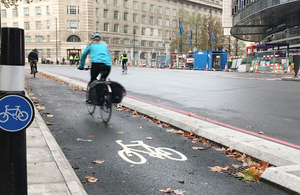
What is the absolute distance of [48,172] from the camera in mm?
3559

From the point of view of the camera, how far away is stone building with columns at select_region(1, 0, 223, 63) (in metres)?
73.3

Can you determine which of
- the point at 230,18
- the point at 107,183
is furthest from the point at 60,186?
the point at 230,18

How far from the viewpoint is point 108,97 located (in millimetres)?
6746

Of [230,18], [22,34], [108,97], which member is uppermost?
[230,18]

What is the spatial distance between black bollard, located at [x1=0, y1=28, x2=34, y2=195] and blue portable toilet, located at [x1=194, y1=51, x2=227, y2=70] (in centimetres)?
3562

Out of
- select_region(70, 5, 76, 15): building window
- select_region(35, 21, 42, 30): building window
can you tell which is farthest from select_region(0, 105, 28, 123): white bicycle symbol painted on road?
select_region(35, 21, 42, 30): building window

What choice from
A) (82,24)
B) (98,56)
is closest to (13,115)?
(98,56)

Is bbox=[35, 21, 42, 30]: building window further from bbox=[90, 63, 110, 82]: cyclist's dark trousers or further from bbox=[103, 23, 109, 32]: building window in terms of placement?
bbox=[90, 63, 110, 82]: cyclist's dark trousers

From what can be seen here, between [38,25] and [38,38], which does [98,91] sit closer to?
[38,38]

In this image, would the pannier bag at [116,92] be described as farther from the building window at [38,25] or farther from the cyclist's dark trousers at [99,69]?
the building window at [38,25]

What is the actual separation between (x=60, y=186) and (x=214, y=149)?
8.60 ft

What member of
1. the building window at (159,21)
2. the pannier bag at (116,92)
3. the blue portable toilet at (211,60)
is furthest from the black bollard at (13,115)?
the building window at (159,21)

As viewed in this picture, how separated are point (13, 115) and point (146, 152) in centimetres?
311

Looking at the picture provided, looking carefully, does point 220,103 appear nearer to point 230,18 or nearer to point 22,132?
point 22,132
